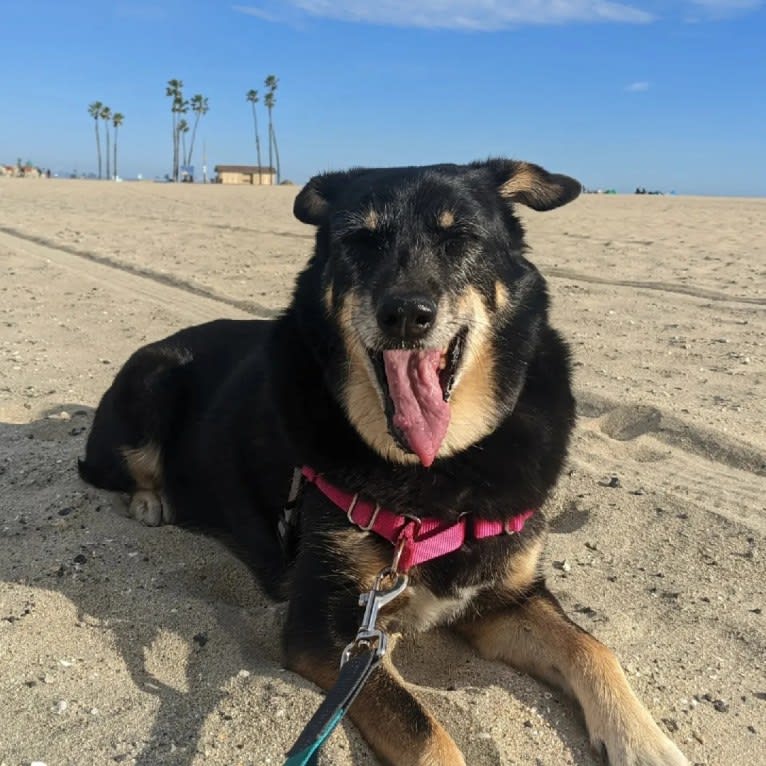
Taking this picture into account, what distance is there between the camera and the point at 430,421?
2943 mm

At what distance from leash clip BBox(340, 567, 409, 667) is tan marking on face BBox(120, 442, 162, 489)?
2163 mm

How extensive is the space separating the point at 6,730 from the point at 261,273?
32.8 ft

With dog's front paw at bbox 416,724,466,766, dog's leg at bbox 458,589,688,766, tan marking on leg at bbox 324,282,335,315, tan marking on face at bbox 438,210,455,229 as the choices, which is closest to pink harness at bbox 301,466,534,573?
dog's leg at bbox 458,589,688,766

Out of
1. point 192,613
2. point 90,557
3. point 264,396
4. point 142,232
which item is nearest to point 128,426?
point 90,557

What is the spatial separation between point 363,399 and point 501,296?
72 centimetres

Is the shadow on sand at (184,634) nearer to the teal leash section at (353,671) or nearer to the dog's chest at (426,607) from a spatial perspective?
the dog's chest at (426,607)

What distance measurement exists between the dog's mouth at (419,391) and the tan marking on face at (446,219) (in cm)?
51

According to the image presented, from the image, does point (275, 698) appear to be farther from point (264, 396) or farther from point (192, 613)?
point (264, 396)

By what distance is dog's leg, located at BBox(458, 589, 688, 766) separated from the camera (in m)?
2.59

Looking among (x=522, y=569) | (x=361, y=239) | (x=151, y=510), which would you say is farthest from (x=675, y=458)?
(x=151, y=510)

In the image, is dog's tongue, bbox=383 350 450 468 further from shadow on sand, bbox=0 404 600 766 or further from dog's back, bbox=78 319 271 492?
dog's back, bbox=78 319 271 492

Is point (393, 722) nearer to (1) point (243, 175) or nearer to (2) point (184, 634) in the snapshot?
(2) point (184, 634)

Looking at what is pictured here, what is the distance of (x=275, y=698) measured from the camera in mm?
2688

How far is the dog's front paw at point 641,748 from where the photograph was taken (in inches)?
101
